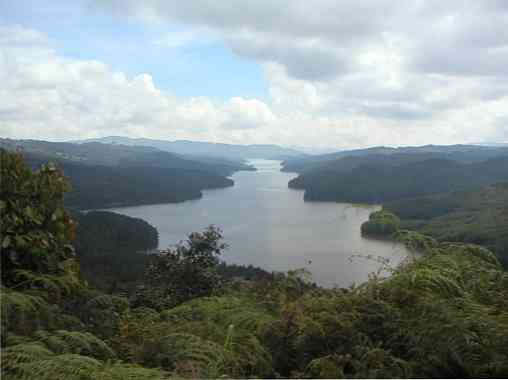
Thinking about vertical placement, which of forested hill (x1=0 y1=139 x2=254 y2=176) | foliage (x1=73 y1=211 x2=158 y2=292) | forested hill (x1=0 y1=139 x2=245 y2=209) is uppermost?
forested hill (x1=0 y1=139 x2=254 y2=176)

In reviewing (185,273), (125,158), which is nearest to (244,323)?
(185,273)

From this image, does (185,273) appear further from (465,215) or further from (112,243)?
(465,215)

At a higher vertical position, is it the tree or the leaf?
the leaf

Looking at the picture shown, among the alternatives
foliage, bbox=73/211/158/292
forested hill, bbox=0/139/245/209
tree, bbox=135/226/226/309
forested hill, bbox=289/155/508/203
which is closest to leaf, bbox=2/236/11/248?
tree, bbox=135/226/226/309

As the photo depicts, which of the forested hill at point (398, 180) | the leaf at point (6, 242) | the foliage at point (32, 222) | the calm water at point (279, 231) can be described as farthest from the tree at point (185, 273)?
the forested hill at point (398, 180)

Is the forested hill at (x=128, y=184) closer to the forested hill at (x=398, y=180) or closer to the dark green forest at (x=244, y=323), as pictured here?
the forested hill at (x=398, y=180)

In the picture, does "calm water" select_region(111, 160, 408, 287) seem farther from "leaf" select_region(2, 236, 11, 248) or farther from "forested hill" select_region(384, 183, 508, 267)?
"forested hill" select_region(384, 183, 508, 267)
